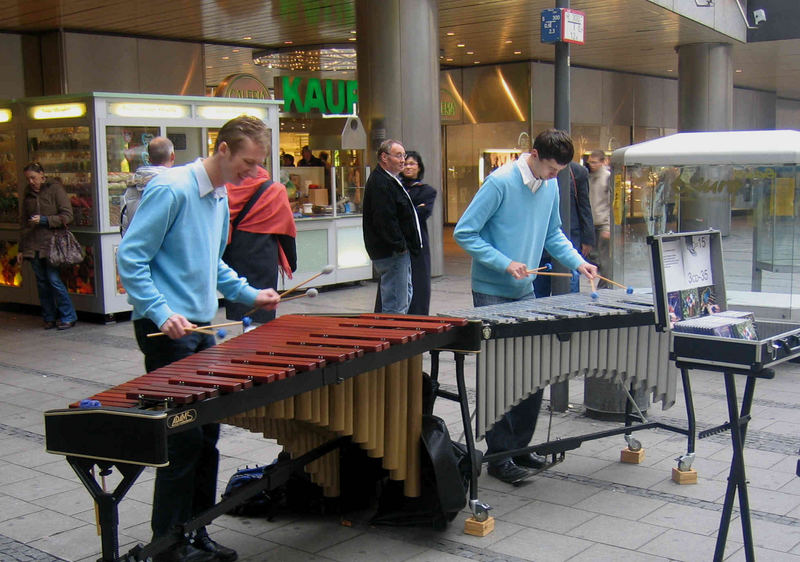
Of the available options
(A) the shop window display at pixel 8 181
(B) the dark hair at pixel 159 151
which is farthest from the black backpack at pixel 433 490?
(A) the shop window display at pixel 8 181

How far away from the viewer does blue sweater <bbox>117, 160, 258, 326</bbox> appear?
11.9ft

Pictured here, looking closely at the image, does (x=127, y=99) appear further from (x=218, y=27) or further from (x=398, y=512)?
(x=398, y=512)

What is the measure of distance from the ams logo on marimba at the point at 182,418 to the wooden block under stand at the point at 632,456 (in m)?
3.02

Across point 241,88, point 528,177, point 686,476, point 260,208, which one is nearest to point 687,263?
point 528,177

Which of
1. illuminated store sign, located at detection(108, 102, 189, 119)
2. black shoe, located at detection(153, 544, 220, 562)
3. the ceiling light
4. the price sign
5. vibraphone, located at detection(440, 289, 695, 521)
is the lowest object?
black shoe, located at detection(153, 544, 220, 562)

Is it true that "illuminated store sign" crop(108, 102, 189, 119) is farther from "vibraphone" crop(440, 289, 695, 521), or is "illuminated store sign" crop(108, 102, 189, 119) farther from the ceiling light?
the ceiling light

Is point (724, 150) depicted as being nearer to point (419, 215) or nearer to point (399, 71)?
point (419, 215)

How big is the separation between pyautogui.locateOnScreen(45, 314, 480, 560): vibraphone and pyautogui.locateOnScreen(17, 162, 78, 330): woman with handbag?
6288mm

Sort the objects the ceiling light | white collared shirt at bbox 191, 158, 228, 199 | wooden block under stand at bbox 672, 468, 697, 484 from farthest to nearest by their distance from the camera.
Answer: the ceiling light → wooden block under stand at bbox 672, 468, 697, 484 → white collared shirt at bbox 191, 158, 228, 199

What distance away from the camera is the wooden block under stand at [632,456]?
5.27 metres

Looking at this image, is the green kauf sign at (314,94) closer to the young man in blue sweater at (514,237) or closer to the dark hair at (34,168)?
the dark hair at (34,168)

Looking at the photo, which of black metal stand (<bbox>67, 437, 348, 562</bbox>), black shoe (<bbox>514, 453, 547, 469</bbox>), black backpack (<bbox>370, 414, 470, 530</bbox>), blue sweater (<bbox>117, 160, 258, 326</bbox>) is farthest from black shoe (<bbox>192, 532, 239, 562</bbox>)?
black shoe (<bbox>514, 453, 547, 469</bbox>)

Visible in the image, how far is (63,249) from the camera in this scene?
9633 millimetres

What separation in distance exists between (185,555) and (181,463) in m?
0.48
